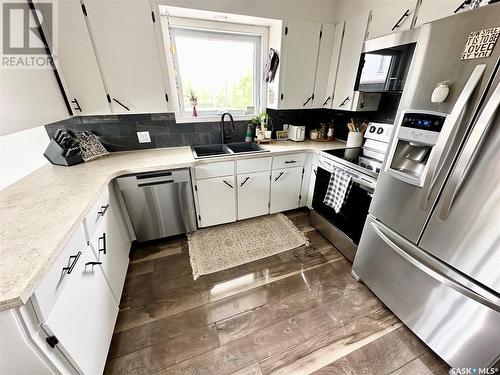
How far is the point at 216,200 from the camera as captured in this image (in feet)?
7.16

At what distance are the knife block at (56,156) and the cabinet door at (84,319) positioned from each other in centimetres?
98

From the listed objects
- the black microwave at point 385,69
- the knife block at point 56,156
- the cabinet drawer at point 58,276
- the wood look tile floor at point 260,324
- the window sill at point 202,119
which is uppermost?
the black microwave at point 385,69

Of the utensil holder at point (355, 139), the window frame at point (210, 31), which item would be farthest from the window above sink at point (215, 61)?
the utensil holder at point (355, 139)

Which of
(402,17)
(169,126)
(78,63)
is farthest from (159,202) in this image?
(402,17)

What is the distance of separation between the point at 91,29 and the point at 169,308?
2.17 metres

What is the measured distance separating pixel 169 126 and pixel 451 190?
2312 millimetres

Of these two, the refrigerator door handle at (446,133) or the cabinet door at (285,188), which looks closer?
the refrigerator door handle at (446,133)

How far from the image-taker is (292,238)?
2.22 meters

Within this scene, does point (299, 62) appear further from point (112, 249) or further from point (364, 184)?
point (112, 249)

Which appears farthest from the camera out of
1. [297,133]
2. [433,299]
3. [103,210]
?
[297,133]

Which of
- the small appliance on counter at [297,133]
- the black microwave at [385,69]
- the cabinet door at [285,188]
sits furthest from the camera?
the small appliance on counter at [297,133]

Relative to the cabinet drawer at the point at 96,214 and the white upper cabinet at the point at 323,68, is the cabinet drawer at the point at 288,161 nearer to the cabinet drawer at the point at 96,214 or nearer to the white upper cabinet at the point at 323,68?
the white upper cabinet at the point at 323,68

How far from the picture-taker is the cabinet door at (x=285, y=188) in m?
2.34

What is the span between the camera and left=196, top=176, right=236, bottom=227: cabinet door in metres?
2.08
